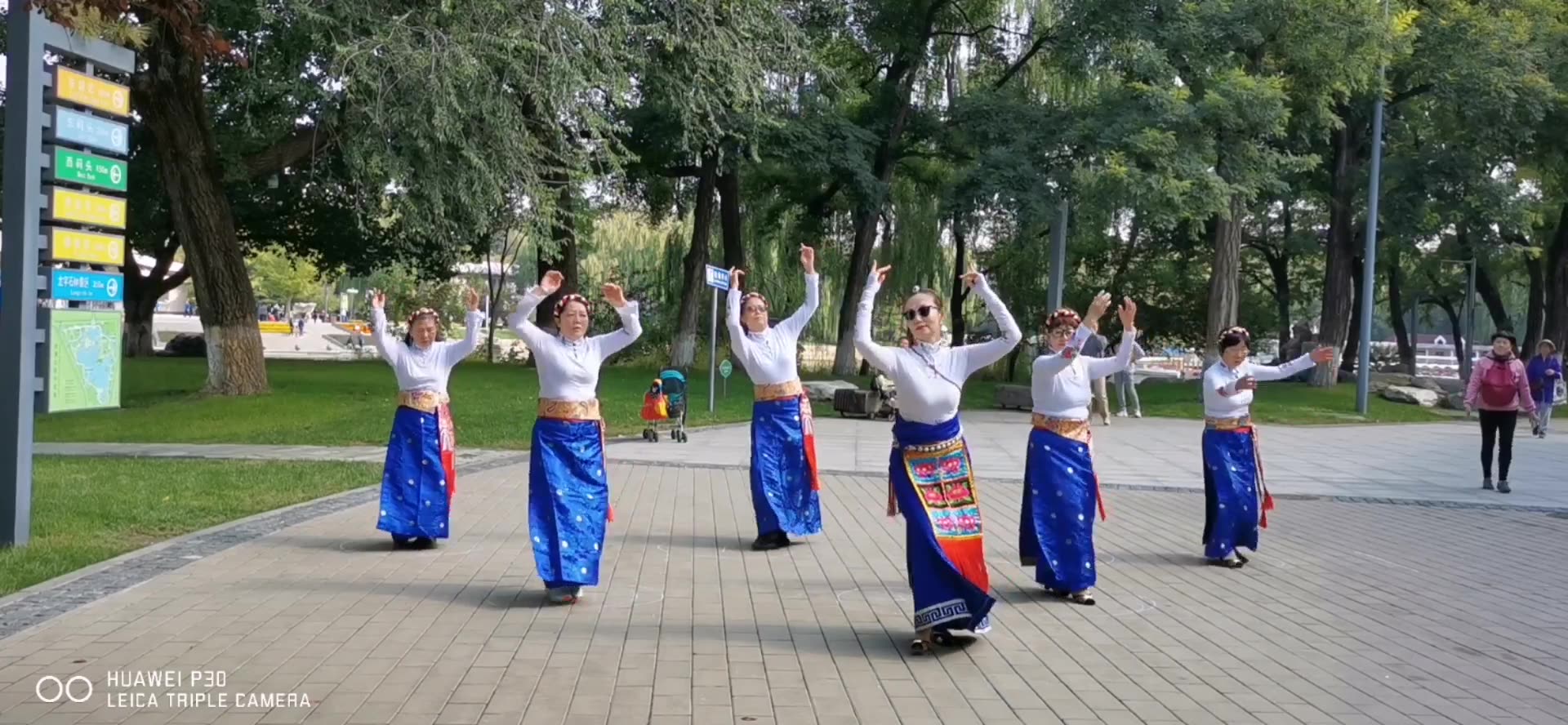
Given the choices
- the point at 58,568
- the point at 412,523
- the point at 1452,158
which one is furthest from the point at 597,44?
the point at 1452,158

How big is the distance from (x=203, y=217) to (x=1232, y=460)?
54.9 feet

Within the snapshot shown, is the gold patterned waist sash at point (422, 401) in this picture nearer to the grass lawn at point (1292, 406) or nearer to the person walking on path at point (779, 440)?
the person walking on path at point (779, 440)

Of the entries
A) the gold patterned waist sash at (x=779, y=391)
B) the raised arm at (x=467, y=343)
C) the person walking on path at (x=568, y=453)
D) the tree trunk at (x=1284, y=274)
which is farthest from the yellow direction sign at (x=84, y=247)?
the tree trunk at (x=1284, y=274)

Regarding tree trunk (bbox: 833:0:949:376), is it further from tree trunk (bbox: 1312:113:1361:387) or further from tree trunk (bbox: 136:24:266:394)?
tree trunk (bbox: 136:24:266:394)

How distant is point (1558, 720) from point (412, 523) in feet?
22.6

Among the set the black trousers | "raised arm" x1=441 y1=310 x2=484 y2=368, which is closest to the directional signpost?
"raised arm" x1=441 y1=310 x2=484 y2=368

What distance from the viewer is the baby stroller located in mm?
17938

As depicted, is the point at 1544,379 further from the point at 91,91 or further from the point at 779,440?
the point at 91,91

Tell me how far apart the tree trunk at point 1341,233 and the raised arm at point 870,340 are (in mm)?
28831

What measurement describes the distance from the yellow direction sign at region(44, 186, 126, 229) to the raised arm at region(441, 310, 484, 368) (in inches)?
95.8

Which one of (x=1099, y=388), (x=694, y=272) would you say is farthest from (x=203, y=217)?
(x=694, y=272)

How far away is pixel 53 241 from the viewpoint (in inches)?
352

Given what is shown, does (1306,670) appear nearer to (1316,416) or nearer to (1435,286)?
(1316,416)

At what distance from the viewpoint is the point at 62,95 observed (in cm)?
887
